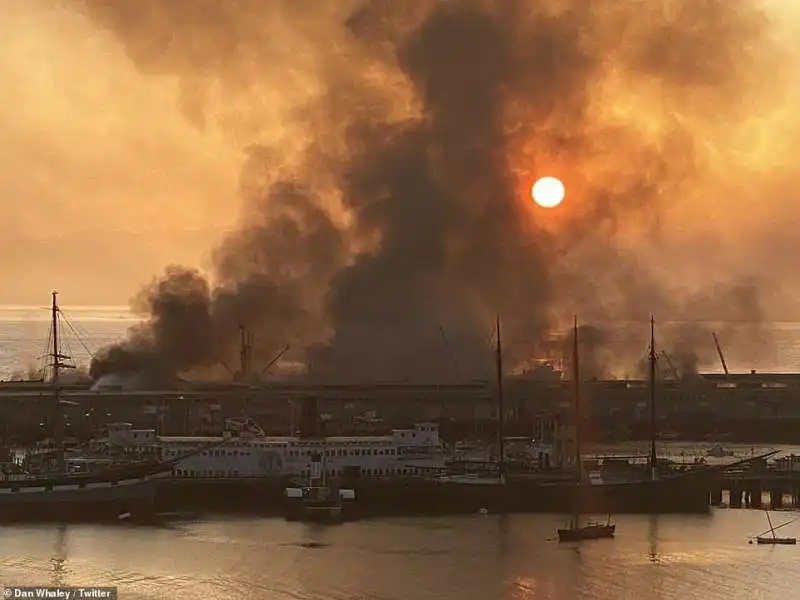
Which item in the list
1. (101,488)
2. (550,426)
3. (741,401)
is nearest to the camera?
(101,488)

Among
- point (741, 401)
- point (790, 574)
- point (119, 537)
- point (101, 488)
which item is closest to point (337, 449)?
point (101, 488)

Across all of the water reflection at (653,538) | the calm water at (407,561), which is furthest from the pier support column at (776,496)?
the water reflection at (653,538)

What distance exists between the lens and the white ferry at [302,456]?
2185 inches

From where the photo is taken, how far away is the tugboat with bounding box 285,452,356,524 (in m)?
48.1

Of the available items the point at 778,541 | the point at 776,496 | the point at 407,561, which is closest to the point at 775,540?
the point at 778,541

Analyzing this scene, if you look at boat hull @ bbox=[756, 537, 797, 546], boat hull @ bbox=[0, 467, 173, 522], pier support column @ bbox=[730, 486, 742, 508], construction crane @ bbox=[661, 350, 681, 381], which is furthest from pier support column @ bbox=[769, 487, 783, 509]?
construction crane @ bbox=[661, 350, 681, 381]

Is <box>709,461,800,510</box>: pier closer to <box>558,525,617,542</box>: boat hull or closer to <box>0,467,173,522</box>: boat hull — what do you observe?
<box>558,525,617,542</box>: boat hull

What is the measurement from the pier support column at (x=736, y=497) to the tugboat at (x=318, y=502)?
14132mm

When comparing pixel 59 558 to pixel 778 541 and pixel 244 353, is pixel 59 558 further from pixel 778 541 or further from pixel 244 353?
pixel 244 353

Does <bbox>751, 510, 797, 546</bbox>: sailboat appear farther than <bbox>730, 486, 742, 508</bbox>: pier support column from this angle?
No

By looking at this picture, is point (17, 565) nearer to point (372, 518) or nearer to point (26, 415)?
point (372, 518)

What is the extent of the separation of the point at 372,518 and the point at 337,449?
8.10 m

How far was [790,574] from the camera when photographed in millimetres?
39375

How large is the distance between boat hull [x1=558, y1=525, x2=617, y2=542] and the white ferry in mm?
11575
